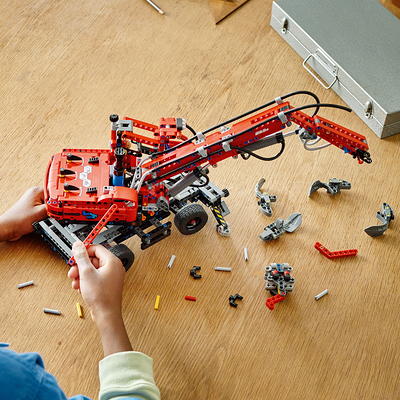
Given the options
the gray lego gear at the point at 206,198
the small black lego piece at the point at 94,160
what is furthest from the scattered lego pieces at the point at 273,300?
the small black lego piece at the point at 94,160

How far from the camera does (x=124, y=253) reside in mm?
1607

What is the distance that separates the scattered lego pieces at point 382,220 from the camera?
1.76 meters

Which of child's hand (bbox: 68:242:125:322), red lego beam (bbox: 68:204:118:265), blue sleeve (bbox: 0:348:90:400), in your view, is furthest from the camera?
red lego beam (bbox: 68:204:118:265)

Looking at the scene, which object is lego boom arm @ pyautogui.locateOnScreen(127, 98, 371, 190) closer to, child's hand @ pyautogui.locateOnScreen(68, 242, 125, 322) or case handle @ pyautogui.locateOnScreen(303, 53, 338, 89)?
child's hand @ pyautogui.locateOnScreen(68, 242, 125, 322)

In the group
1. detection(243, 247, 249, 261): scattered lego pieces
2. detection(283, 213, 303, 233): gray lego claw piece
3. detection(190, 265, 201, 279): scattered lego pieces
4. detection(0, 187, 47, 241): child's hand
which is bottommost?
detection(190, 265, 201, 279): scattered lego pieces

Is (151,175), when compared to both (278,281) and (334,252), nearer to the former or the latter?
(278,281)

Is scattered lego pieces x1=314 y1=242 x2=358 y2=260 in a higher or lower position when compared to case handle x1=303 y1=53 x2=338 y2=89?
lower

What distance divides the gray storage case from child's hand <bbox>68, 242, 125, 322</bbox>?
40.8 inches

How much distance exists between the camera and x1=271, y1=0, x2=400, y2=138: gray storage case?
1.98 m

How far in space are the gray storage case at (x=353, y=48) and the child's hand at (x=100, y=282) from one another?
1.04 meters

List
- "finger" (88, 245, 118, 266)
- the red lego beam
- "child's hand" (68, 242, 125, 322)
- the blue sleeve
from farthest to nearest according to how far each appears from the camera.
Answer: the red lego beam < "finger" (88, 245, 118, 266) < "child's hand" (68, 242, 125, 322) < the blue sleeve

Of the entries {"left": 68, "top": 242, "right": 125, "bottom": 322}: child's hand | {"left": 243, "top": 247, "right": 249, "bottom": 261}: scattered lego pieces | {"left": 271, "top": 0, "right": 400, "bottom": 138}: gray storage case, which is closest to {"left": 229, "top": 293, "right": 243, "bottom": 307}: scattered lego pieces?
{"left": 243, "top": 247, "right": 249, "bottom": 261}: scattered lego pieces

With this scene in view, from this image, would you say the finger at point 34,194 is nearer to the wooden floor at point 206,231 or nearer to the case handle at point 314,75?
the wooden floor at point 206,231

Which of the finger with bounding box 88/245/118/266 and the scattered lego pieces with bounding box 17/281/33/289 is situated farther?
the scattered lego pieces with bounding box 17/281/33/289
